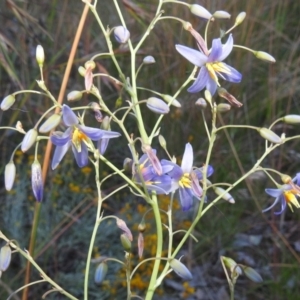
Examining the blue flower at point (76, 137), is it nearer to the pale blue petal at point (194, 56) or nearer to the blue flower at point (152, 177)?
the blue flower at point (152, 177)

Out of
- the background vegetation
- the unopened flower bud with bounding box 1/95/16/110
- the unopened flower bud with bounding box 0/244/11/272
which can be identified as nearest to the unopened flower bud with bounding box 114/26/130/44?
the unopened flower bud with bounding box 1/95/16/110

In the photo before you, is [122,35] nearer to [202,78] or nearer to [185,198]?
[202,78]

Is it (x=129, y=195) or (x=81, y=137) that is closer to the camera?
(x=81, y=137)

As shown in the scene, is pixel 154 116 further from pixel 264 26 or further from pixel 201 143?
pixel 264 26

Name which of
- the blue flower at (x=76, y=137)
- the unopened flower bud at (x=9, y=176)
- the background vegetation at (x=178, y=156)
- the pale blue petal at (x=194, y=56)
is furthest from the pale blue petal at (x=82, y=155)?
the background vegetation at (x=178, y=156)

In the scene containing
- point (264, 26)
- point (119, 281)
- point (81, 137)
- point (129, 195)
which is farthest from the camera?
point (264, 26)

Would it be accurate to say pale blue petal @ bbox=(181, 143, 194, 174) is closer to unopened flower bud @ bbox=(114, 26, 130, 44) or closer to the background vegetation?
unopened flower bud @ bbox=(114, 26, 130, 44)

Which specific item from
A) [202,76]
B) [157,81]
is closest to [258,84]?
[157,81]
